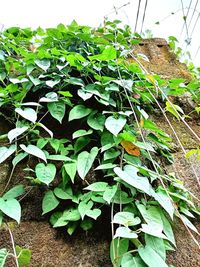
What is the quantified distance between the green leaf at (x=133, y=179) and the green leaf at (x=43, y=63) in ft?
1.64

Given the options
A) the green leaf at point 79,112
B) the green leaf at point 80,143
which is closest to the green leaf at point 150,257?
the green leaf at point 80,143

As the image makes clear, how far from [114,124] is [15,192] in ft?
1.19

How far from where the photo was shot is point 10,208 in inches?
26.5

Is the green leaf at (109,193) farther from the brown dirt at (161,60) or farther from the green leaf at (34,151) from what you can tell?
the brown dirt at (161,60)

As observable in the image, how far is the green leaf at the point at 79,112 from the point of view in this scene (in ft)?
2.97

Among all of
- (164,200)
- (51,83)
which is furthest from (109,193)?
(51,83)

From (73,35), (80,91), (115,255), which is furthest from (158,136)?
(73,35)

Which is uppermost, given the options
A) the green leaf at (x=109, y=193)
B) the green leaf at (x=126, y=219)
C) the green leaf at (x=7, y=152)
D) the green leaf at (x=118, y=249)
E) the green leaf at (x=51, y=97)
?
the green leaf at (x=51, y=97)

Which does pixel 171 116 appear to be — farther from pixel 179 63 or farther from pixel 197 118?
pixel 179 63

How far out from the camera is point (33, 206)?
2.53ft

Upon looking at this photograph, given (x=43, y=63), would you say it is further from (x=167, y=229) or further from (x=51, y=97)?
(x=167, y=229)

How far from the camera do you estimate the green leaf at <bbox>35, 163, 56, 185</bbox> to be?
2.38 ft

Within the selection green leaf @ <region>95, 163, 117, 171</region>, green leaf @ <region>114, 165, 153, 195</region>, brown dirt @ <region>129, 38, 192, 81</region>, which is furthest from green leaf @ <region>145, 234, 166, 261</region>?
brown dirt @ <region>129, 38, 192, 81</region>

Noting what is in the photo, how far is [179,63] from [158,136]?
24.9 inches
